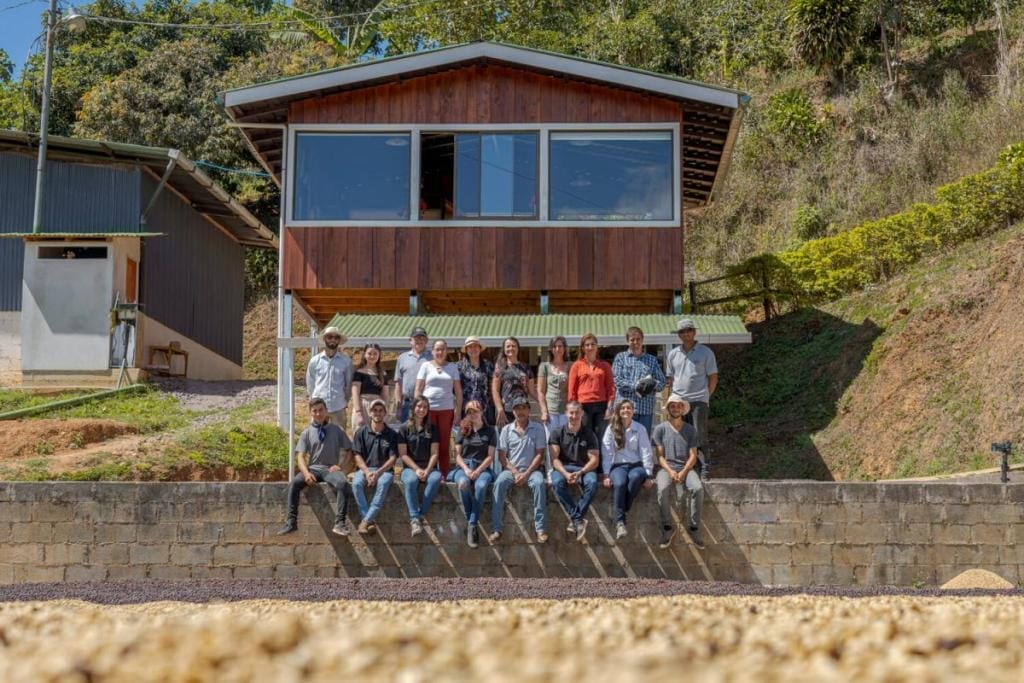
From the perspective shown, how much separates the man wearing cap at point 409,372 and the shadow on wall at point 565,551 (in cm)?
112

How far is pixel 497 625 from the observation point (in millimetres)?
6262

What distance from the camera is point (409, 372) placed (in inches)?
551

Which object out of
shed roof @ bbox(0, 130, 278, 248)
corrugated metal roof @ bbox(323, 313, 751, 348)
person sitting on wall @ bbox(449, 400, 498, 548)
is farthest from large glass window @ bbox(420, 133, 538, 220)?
shed roof @ bbox(0, 130, 278, 248)

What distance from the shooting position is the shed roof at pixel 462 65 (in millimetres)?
18625

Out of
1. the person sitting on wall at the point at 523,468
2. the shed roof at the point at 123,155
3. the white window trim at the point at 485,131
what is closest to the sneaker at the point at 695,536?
the person sitting on wall at the point at 523,468

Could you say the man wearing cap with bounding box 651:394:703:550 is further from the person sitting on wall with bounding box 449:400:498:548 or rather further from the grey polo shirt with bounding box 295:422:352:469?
the grey polo shirt with bounding box 295:422:352:469

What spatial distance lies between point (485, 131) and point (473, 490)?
25.1ft

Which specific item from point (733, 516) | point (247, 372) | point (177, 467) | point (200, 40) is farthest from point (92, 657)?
point (200, 40)

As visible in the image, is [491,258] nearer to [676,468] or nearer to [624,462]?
[624,462]

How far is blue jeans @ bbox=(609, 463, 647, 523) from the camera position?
13070mm

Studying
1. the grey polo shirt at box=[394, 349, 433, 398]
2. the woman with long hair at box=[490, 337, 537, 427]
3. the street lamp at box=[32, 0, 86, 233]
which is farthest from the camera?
the street lamp at box=[32, 0, 86, 233]

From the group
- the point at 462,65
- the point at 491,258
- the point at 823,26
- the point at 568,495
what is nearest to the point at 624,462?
the point at 568,495

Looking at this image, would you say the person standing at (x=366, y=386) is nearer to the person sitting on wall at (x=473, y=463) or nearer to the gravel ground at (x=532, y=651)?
the person sitting on wall at (x=473, y=463)

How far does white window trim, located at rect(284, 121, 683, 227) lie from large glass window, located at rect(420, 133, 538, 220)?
0.34 feet
